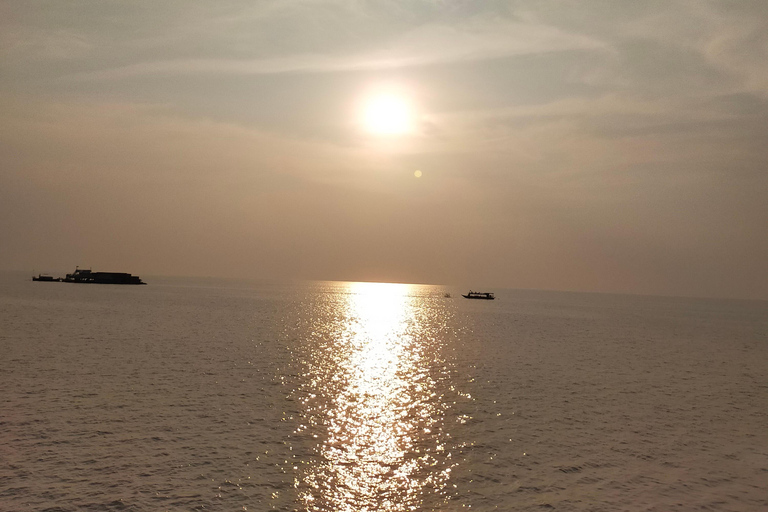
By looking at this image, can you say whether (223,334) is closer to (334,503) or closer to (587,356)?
(587,356)

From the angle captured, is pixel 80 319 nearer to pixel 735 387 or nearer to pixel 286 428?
pixel 286 428

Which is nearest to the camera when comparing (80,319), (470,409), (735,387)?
(470,409)

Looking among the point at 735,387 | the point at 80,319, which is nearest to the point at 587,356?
the point at 735,387

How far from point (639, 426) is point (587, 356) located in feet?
135

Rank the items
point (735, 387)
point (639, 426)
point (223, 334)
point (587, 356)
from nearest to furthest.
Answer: point (639, 426)
point (735, 387)
point (587, 356)
point (223, 334)

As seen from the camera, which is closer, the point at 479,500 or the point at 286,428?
the point at 479,500

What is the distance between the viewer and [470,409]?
4059 centimetres

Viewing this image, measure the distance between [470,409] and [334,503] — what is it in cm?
1975

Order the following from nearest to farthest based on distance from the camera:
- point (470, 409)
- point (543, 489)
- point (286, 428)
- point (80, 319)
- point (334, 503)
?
point (334, 503)
point (543, 489)
point (286, 428)
point (470, 409)
point (80, 319)

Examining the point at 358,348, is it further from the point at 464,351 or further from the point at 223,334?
the point at 223,334

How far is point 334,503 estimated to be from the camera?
22688 mm

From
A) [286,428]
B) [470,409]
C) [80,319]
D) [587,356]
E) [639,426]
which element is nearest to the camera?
[286,428]

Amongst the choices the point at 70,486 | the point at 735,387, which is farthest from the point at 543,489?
the point at 735,387

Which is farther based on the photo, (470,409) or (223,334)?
(223,334)
